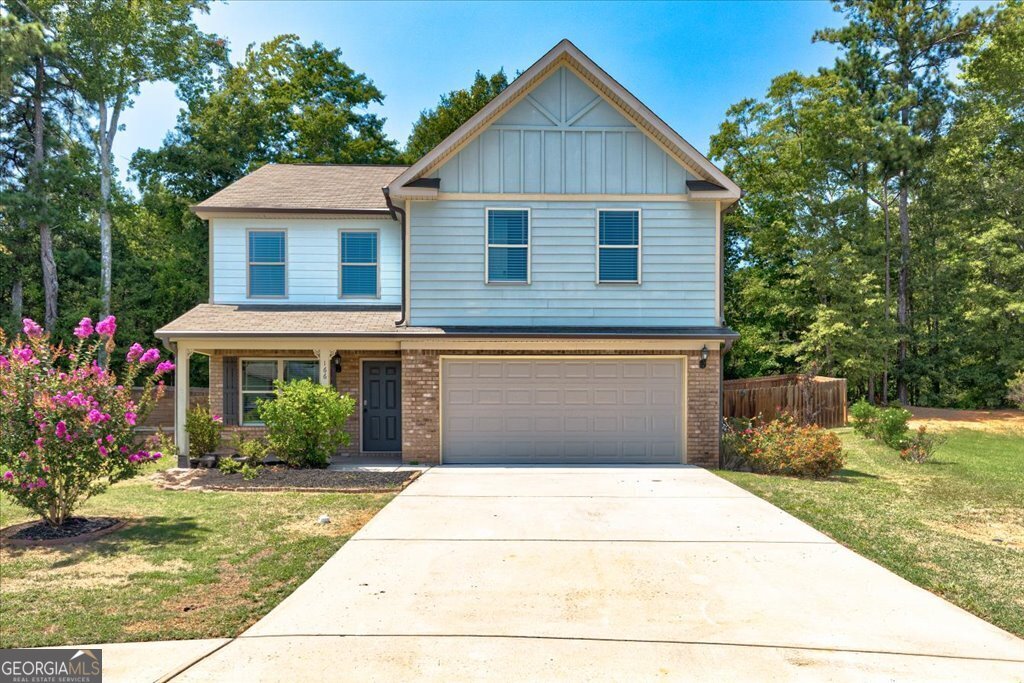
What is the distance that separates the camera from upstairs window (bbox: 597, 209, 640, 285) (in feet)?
42.8

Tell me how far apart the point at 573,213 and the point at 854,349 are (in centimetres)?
1705

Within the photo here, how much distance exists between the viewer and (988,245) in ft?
77.0

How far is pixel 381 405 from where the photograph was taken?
Result: 14242 mm

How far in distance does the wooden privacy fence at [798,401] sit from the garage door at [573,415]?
7.13 meters

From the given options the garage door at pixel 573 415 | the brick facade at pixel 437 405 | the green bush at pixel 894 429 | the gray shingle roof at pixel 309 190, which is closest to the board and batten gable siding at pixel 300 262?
the gray shingle roof at pixel 309 190

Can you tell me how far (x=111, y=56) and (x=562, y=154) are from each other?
21429 mm

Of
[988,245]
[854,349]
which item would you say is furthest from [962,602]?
[988,245]

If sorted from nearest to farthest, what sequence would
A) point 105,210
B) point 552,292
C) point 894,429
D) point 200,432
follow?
point 200,432 < point 552,292 < point 894,429 < point 105,210

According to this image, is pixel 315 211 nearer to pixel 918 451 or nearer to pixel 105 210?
pixel 918 451

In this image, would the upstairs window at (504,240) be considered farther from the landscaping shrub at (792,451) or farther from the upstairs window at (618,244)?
the landscaping shrub at (792,451)

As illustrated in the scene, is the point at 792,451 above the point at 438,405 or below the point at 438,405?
below

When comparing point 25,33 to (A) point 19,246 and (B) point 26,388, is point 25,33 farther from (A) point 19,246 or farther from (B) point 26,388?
(B) point 26,388

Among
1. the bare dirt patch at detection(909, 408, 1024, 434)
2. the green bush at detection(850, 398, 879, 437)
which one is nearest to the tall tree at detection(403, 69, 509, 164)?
the green bush at detection(850, 398, 879, 437)

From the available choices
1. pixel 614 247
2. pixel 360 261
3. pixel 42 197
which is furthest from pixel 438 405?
pixel 42 197
